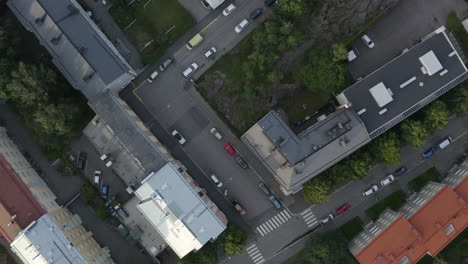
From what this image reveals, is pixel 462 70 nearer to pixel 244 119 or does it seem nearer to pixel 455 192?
pixel 455 192

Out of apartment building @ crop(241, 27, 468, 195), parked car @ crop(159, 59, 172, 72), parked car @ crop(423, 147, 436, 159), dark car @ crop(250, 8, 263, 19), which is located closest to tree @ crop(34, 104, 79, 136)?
parked car @ crop(159, 59, 172, 72)

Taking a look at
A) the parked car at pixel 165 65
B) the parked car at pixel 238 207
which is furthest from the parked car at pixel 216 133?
the parked car at pixel 165 65

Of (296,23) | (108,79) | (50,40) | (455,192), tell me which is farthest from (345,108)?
(50,40)

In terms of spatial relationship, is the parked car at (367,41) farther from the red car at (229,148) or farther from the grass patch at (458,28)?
the red car at (229,148)

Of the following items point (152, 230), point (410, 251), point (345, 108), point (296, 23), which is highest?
point (296, 23)

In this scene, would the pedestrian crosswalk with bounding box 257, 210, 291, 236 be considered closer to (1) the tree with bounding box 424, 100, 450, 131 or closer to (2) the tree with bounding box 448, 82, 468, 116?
(1) the tree with bounding box 424, 100, 450, 131

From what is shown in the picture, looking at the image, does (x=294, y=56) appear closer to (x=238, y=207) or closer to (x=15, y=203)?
(x=238, y=207)
